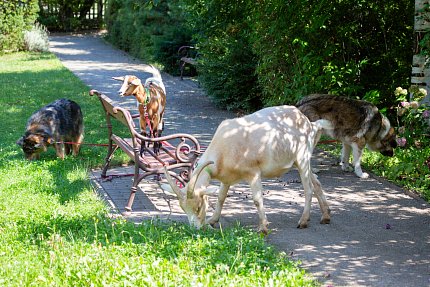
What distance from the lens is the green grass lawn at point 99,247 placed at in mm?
5566

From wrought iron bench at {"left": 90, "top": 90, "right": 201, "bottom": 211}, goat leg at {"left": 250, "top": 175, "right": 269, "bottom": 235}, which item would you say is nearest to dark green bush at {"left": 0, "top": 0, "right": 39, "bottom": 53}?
wrought iron bench at {"left": 90, "top": 90, "right": 201, "bottom": 211}

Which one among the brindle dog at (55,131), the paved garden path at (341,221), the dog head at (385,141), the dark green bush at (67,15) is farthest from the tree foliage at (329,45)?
the dark green bush at (67,15)

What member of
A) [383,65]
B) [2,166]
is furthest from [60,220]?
[383,65]

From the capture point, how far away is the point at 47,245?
6492 mm

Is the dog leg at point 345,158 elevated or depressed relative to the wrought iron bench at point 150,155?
depressed

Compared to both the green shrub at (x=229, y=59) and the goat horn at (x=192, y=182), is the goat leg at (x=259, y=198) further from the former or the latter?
the green shrub at (x=229, y=59)

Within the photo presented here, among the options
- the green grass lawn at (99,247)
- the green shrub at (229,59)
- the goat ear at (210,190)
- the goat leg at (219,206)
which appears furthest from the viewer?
the green shrub at (229,59)

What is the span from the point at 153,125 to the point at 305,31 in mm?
4687

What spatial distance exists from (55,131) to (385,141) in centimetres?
514

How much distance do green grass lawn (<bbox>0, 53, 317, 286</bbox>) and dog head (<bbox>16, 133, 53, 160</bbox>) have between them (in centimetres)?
90

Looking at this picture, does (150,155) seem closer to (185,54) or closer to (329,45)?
(329,45)

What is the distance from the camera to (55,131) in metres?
11.1

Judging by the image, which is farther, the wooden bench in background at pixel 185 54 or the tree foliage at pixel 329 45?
the wooden bench in background at pixel 185 54

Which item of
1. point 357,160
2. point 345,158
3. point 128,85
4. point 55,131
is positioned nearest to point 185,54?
point 55,131
